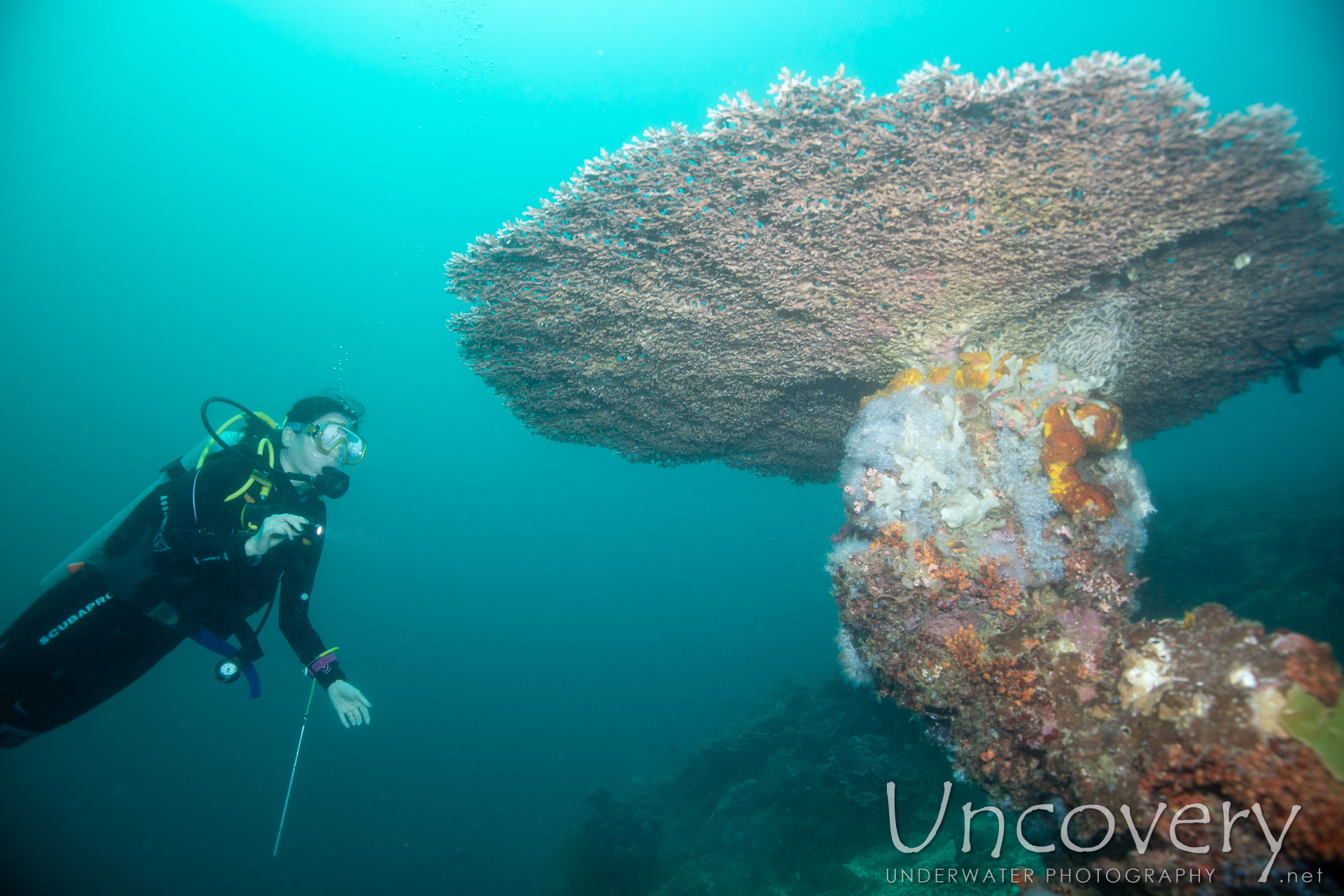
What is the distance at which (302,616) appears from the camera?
203 inches

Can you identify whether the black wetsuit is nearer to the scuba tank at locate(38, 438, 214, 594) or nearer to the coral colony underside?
the scuba tank at locate(38, 438, 214, 594)

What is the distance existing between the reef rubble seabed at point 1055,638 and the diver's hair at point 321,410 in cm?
554

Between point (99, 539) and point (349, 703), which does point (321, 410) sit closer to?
point (99, 539)

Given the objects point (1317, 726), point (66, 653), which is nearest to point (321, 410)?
point (66, 653)

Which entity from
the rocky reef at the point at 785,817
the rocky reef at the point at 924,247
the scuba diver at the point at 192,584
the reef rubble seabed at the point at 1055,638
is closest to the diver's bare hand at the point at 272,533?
the scuba diver at the point at 192,584

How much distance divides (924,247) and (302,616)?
22.5ft

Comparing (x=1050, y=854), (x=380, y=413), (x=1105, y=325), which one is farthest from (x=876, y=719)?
(x=380, y=413)

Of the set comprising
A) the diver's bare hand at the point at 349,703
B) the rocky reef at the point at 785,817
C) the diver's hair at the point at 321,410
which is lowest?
the rocky reef at the point at 785,817

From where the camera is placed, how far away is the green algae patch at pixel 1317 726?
1942 mm

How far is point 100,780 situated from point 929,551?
6299 cm

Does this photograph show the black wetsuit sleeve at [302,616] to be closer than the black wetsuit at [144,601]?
No

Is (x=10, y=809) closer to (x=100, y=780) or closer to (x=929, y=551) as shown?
(x=100, y=780)

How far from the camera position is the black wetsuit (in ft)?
14.1

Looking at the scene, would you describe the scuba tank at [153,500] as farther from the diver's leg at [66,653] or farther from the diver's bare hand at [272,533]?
the diver's bare hand at [272,533]
